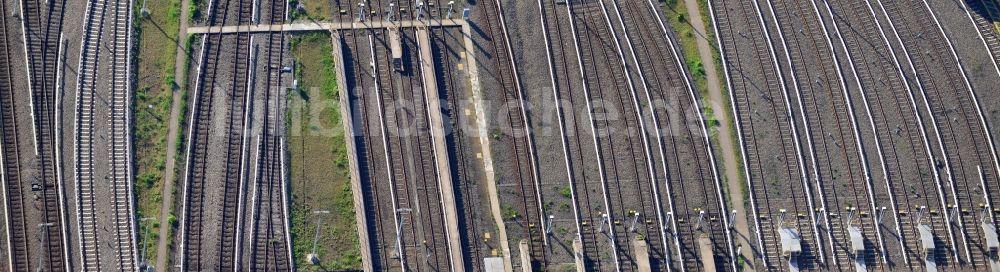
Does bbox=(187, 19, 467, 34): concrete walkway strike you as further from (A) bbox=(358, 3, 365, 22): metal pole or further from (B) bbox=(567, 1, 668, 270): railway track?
(B) bbox=(567, 1, 668, 270): railway track

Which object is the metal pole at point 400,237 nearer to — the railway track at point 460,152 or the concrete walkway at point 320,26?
the railway track at point 460,152

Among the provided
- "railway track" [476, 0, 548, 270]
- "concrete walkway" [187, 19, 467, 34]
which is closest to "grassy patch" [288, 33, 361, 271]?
"concrete walkway" [187, 19, 467, 34]

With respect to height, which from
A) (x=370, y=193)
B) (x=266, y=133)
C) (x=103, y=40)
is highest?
(x=103, y=40)

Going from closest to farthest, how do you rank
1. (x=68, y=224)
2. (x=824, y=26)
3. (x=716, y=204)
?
(x=68, y=224) < (x=716, y=204) < (x=824, y=26)

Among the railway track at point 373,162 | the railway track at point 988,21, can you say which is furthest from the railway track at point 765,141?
the railway track at point 373,162

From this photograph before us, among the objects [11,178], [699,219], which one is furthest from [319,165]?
[699,219]

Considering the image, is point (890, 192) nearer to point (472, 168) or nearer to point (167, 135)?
point (472, 168)

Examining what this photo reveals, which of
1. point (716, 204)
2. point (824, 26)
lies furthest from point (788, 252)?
point (824, 26)
